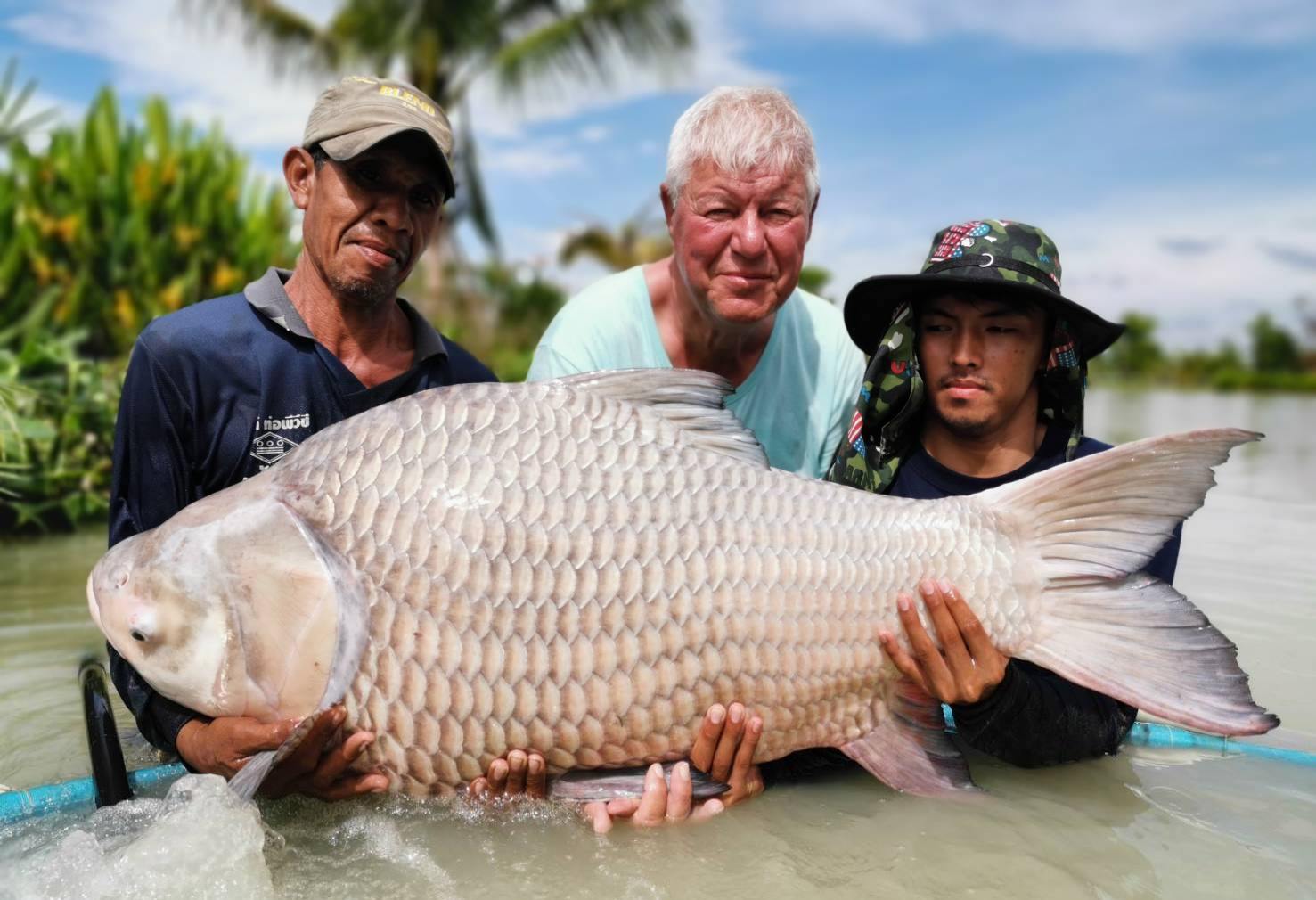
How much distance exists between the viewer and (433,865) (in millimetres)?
2172

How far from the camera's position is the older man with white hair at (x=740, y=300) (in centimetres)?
294

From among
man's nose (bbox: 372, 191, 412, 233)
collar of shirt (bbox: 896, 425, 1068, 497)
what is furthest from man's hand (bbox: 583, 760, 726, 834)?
man's nose (bbox: 372, 191, 412, 233)

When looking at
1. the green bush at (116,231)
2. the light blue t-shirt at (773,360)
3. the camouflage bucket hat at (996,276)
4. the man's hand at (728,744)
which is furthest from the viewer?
the green bush at (116,231)

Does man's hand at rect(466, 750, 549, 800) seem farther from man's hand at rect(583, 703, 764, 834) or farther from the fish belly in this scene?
man's hand at rect(583, 703, 764, 834)

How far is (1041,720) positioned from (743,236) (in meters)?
1.40

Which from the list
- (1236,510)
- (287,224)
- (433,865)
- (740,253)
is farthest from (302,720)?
(287,224)

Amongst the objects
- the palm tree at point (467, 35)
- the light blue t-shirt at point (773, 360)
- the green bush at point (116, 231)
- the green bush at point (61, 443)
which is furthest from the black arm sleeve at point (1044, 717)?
the palm tree at point (467, 35)

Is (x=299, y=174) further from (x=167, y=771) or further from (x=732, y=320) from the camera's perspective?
(x=167, y=771)

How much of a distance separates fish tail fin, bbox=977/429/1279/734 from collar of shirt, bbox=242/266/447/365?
61.5 inches

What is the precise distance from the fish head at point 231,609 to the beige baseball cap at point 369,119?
1.02 metres

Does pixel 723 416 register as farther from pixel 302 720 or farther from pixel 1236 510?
pixel 1236 510

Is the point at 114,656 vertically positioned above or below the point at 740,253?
below

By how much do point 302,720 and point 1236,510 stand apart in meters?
7.05

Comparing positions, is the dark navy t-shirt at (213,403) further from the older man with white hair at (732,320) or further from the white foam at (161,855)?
the older man with white hair at (732,320)
